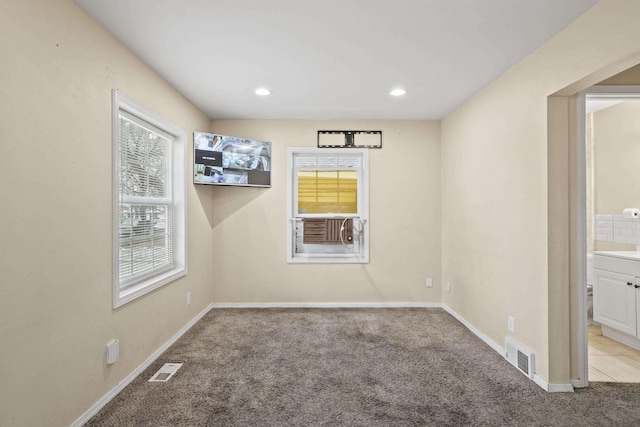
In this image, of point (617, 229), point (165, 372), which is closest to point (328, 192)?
point (165, 372)

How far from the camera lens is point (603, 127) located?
3.62m

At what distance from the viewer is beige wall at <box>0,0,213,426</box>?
1449 millimetres

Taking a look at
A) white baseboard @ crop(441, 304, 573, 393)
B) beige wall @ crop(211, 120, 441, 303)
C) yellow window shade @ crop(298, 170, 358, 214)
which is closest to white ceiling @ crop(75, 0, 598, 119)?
beige wall @ crop(211, 120, 441, 303)

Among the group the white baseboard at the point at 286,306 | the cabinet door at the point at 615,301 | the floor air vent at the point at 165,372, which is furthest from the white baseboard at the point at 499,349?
the floor air vent at the point at 165,372

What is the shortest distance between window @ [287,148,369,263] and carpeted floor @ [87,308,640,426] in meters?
1.20

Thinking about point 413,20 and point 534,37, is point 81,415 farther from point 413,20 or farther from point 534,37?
point 534,37

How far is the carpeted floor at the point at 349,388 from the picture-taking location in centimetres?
191

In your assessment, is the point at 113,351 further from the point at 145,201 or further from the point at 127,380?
the point at 145,201

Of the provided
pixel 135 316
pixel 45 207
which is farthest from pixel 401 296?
pixel 45 207

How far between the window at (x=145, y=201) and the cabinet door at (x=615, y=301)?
414cm

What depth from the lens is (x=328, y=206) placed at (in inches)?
169

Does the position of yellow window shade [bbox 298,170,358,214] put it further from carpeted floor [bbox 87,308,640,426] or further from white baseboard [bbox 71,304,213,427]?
white baseboard [bbox 71,304,213,427]

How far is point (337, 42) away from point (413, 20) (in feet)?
1.73

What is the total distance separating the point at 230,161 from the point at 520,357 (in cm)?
341
